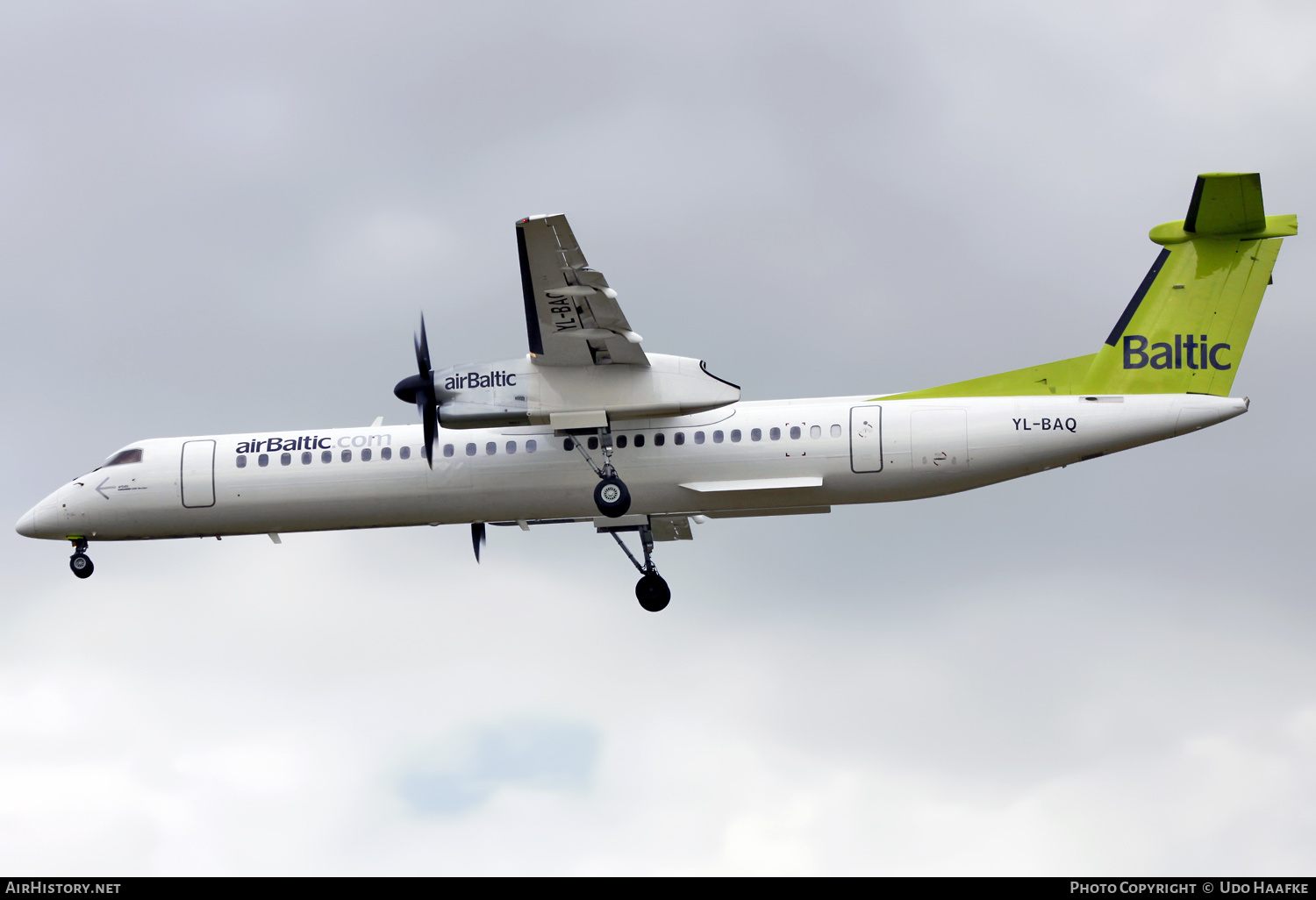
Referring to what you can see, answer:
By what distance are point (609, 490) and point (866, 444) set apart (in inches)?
175

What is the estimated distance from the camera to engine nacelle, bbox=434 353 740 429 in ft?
82.8

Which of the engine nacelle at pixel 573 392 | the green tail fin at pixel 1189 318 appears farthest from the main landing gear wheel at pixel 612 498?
the green tail fin at pixel 1189 318

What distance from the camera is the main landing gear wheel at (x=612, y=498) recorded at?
25672 millimetres

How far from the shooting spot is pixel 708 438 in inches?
1023

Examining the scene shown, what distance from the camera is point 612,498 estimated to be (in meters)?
25.7

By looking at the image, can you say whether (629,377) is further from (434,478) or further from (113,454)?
(113,454)

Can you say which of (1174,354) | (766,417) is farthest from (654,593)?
(1174,354)

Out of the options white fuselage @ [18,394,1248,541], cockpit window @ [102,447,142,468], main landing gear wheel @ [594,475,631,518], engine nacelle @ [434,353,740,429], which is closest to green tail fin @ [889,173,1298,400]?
white fuselage @ [18,394,1248,541]

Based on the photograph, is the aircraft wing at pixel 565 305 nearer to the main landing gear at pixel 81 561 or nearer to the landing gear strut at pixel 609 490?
the landing gear strut at pixel 609 490

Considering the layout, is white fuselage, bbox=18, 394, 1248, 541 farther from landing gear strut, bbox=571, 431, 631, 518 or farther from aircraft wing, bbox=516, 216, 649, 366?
aircraft wing, bbox=516, 216, 649, 366

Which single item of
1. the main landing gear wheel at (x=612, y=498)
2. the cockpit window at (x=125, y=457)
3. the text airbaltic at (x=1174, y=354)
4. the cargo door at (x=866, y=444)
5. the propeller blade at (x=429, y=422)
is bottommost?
the main landing gear wheel at (x=612, y=498)

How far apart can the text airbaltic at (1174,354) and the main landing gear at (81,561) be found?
19482mm

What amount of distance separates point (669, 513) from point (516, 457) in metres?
2.89

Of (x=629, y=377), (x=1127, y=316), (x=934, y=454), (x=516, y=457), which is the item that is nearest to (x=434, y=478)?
(x=516, y=457)
